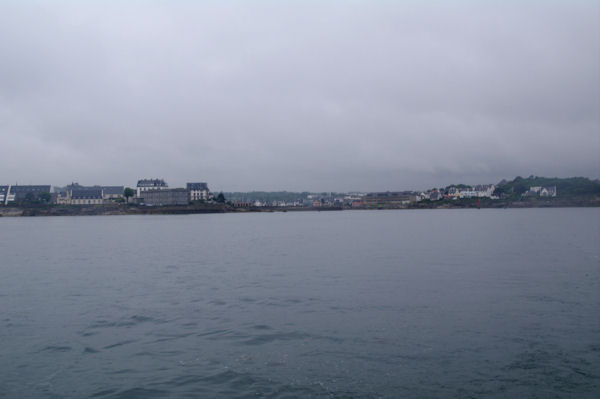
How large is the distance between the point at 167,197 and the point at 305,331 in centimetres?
14075

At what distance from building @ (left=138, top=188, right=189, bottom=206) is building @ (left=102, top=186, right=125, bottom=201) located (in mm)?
15177

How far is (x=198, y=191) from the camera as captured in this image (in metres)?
163

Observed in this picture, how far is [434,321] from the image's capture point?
1223 centimetres

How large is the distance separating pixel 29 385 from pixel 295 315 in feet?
22.0

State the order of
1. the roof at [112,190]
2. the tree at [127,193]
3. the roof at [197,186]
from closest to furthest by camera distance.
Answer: the tree at [127,193]
the roof at [112,190]
the roof at [197,186]

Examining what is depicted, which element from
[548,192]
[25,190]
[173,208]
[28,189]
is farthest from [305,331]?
[548,192]

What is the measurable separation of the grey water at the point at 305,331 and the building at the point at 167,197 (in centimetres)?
12321

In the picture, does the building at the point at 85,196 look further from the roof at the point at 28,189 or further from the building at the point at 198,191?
the building at the point at 198,191

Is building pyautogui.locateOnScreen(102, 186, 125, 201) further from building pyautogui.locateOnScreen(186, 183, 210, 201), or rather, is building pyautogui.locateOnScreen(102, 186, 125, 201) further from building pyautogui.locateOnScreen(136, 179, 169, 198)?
building pyautogui.locateOnScreen(186, 183, 210, 201)

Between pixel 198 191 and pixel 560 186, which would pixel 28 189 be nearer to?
pixel 198 191

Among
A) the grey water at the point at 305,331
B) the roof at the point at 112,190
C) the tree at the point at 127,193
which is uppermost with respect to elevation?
the roof at the point at 112,190

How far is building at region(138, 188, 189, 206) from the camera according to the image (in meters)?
144

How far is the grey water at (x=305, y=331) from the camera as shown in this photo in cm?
837

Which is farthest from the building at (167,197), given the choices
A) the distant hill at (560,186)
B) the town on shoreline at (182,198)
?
the distant hill at (560,186)
